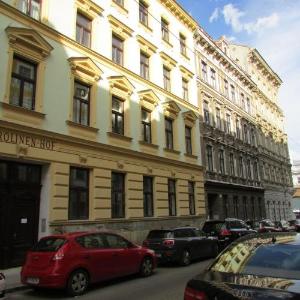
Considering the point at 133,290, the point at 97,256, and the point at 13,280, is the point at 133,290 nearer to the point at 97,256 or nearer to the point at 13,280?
the point at 97,256

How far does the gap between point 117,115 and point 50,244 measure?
10.6 metres

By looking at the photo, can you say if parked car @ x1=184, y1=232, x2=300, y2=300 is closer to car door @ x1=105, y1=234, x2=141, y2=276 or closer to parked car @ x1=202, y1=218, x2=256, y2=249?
car door @ x1=105, y1=234, x2=141, y2=276

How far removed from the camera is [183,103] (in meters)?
26.1

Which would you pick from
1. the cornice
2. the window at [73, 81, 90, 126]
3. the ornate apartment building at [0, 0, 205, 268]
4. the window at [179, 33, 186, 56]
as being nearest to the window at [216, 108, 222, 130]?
the ornate apartment building at [0, 0, 205, 268]

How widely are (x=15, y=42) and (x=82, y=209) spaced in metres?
7.36

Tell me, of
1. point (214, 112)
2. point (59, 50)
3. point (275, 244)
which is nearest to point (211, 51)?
point (214, 112)

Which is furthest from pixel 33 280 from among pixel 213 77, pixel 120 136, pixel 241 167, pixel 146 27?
pixel 241 167

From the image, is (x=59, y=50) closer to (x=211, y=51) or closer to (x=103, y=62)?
(x=103, y=62)

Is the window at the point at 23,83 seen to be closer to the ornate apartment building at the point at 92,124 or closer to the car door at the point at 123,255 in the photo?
the ornate apartment building at the point at 92,124

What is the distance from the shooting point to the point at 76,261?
31.3 ft

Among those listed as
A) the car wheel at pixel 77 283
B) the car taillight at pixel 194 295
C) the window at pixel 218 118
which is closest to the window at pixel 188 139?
the window at pixel 218 118

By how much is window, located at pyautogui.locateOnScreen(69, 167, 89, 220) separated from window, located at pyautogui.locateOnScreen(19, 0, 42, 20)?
21.8 ft

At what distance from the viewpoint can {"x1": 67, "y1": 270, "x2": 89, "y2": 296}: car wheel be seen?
931 cm

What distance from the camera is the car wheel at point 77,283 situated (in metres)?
9.31
